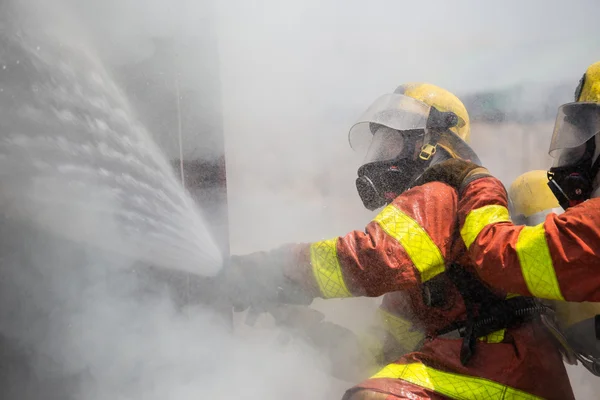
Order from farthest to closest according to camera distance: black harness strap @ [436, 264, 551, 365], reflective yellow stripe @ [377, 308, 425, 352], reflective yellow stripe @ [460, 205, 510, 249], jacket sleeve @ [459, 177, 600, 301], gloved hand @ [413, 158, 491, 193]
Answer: reflective yellow stripe @ [377, 308, 425, 352]
gloved hand @ [413, 158, 491, 193]
black harness strap @ [436, 264, 551, 365]
reflective yellow stripe @ [460, 205, 510, 249]
jacket sleeve @ [459, 177, 600, 301]

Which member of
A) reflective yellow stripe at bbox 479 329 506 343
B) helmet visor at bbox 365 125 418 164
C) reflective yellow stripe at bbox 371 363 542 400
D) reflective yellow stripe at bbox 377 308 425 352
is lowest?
reflective yellow stripe at bbox 371 363 542 400

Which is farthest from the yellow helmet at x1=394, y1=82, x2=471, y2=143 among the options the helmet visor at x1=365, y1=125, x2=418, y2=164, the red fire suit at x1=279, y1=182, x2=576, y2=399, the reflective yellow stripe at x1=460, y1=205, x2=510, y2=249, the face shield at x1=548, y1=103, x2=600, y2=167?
the reflective yellow stripe at x1=460, y1=205, x2=510, y2=249

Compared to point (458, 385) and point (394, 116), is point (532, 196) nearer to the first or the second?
point (394, 116)

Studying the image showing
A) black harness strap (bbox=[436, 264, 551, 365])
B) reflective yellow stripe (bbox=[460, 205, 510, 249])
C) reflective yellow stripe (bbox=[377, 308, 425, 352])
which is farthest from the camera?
reflective yellow stripe (bbox=[377, 308, 425, 352])

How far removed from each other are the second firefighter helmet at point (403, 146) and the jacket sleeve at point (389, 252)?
1.55 ft

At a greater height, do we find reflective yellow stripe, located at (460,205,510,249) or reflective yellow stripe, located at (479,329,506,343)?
reflective yellow stripe, located at (460,205,510,249)

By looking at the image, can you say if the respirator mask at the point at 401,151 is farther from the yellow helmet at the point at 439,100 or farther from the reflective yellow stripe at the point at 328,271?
the reflective yellow stripe at the point at 328,271

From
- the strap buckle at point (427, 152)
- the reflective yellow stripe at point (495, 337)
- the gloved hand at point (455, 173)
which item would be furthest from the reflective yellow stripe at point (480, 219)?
the strap buckle at point (427, 152)

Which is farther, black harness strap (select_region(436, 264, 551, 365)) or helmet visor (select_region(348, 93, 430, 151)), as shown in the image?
helmet visor (select_region(348, 93, 430, 151))

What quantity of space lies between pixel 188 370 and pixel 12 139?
145cm

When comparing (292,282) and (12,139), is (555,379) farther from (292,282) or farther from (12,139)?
(12,139)

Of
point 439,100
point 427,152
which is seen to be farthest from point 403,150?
point 439,100

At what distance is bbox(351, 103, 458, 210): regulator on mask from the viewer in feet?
8.77

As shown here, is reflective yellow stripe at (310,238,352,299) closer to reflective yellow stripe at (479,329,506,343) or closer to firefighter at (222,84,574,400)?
firefighter at (222,84,574,400)
